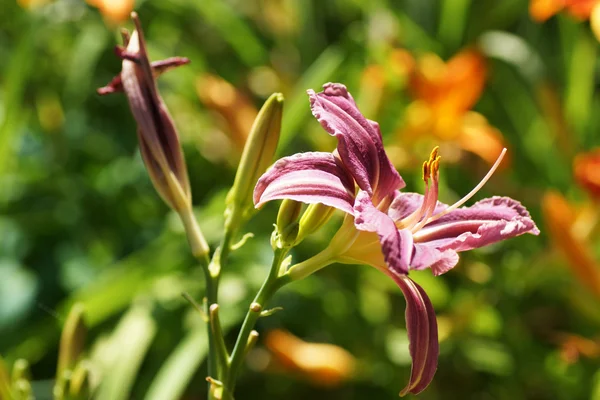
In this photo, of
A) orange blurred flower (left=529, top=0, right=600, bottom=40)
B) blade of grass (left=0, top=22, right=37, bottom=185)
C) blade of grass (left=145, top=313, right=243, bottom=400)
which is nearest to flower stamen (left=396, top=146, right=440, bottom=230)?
blade of grass (left=145, top=313, right=243, bottom=400)

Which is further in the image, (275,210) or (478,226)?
(275,210)

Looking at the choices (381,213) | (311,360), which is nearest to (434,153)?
(381,213)

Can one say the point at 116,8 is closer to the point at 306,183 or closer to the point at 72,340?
the point at 72,340

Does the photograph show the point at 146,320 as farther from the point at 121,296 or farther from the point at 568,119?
the point at 568,119

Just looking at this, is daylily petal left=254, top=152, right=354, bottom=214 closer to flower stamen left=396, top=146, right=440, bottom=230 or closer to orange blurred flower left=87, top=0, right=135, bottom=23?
flower stamen left=396, top=146, right=440, bottom=230

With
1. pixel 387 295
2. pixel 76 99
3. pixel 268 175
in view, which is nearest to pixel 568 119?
pixel 387 295

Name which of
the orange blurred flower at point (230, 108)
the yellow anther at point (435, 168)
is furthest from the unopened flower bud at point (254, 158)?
the orange blurred flower at point (230, 108)
